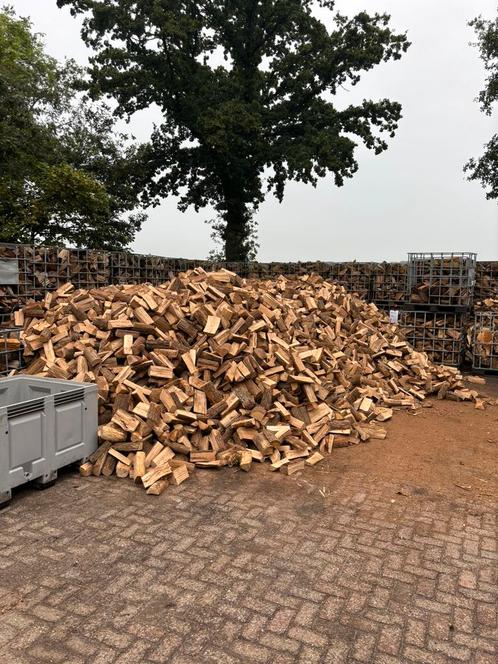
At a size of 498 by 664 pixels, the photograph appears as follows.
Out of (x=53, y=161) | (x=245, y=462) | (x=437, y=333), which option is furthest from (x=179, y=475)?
(x=53, y=161)

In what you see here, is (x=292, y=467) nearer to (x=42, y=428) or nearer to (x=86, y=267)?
(x=42, y=428)

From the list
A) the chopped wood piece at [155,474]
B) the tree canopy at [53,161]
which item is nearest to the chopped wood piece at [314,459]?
the chopped wood piece at [155,474]

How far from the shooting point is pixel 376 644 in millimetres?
2770

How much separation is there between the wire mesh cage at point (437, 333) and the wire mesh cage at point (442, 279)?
0.40m

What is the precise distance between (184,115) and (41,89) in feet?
20.4

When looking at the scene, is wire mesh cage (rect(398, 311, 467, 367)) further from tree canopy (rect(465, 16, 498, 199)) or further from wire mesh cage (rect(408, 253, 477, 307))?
tree canopy (rect(465, 16, 498, 199))

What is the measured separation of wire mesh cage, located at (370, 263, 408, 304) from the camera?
13.4m

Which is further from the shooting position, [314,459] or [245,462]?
[314,459]

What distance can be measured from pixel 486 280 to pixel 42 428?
12838 millimetres

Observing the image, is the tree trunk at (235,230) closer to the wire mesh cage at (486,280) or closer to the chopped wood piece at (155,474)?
the wire mesh cage at (486,280)

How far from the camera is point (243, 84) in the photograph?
2158 cm

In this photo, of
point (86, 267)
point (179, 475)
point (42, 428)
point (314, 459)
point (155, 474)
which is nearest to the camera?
point (42, 428)

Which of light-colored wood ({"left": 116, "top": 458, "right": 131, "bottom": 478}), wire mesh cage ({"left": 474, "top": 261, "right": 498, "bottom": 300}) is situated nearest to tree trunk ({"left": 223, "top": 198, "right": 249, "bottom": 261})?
wire mesh cage ({"left": 474, "top": 261, "right": 498, "bottom": 300})

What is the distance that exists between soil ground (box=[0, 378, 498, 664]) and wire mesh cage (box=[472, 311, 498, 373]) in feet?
22.7
